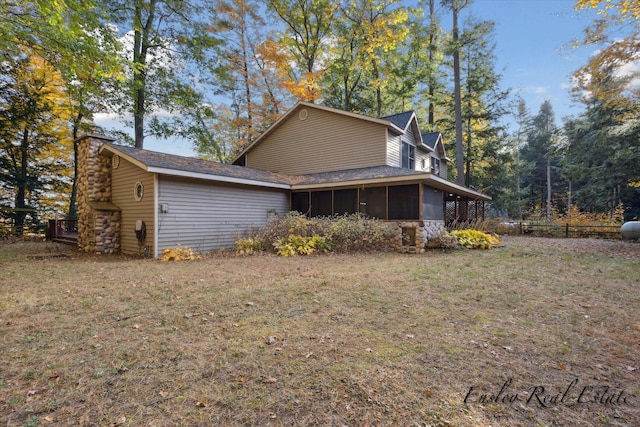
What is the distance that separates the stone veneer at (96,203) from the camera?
9.88 metres

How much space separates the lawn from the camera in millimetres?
2078

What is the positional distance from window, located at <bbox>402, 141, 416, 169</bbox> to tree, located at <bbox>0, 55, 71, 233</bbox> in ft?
58.9

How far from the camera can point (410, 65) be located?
22.0m

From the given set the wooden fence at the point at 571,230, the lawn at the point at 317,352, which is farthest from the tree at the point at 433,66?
the lawn at the point at 317,352

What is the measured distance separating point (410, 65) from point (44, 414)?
25.1 metres

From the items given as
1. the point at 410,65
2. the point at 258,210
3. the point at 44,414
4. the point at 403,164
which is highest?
the point at 410,65

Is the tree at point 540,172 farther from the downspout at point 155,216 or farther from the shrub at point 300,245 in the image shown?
the downspout at point 155,216

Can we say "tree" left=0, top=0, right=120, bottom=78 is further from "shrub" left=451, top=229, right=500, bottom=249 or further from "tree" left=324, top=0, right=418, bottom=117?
"tree" left=324, top=0, right=418, bottom=117

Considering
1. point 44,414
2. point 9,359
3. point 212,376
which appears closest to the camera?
point 44,414

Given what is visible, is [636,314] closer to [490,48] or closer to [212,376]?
[212,376]

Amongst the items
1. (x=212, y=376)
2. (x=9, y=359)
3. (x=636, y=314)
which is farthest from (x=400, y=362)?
(x=636, y=314)

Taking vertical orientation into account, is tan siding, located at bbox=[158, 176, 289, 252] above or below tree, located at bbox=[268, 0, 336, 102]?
below

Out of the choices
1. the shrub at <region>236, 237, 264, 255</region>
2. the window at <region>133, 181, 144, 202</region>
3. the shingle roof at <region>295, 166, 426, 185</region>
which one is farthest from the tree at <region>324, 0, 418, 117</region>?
the window at <region>133, 181, 144, 202</region>

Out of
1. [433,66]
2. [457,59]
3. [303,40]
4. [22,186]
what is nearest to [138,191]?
[22,186]
